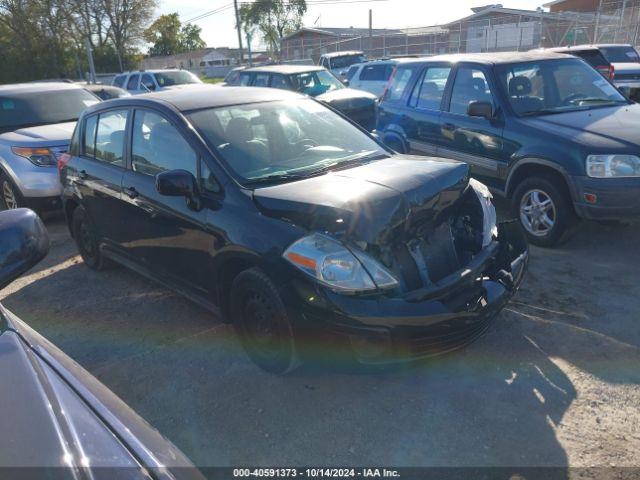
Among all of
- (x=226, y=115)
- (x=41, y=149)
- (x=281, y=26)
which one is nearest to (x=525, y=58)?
(x=226, y=115)

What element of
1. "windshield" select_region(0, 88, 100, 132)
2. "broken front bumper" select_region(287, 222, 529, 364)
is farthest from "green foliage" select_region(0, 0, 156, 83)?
"broken front bumper" select_region(287, 222, 529, 364)

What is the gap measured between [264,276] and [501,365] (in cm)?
165

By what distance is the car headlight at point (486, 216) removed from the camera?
3.46 meters

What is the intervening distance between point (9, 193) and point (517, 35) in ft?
96.5

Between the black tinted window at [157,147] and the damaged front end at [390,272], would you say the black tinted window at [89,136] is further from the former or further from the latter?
the damaged front end at [390,272]

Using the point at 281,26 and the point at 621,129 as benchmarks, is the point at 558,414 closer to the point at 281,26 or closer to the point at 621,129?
the point at 621,129

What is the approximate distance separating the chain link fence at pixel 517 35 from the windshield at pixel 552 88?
2144cm

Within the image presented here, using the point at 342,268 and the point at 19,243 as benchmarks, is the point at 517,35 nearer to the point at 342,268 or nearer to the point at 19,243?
the point at 342,268

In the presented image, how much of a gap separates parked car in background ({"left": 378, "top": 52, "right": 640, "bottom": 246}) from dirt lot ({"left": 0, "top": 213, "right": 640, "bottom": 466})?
30.9 inches

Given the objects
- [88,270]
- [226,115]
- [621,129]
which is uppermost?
[226,115]

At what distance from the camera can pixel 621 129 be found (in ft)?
15.9

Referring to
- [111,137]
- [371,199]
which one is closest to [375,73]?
[111,137]

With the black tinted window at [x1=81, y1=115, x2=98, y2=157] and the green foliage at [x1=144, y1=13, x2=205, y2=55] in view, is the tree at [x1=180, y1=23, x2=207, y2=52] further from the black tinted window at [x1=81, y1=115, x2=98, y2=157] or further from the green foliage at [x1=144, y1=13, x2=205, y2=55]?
the black tinted window at [x1=81, y1=115, x2=98, y2=157]

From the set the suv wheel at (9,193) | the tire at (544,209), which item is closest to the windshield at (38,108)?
the suv wheel at (9,193)
